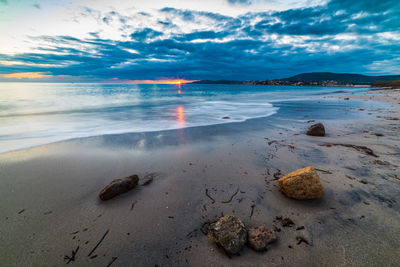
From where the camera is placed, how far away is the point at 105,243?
2020mm

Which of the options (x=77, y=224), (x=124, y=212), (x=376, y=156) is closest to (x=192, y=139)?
(x=124, y=212)

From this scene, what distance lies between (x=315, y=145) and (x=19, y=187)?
7227mm

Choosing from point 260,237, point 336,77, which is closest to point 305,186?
point 260,237

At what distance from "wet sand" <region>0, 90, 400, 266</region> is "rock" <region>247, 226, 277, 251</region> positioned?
68mm

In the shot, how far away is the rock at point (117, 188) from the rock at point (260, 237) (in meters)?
2.11

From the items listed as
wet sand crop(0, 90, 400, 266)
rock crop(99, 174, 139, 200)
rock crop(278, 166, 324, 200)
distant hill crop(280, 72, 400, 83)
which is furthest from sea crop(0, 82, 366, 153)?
distant hill crop(280, 72, 400, 83)

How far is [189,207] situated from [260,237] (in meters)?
1.10

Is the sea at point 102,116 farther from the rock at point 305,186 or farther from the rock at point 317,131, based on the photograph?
the rock at point 305,186

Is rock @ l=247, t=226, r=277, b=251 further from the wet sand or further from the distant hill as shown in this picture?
the distant hill

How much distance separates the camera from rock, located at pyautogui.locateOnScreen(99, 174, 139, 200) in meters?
2.71

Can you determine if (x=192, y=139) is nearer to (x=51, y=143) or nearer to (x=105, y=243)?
(x=105, y=243)

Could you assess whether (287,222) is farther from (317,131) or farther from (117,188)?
(317,131)

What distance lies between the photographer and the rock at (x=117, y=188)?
271 cm

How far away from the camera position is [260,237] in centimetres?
191
